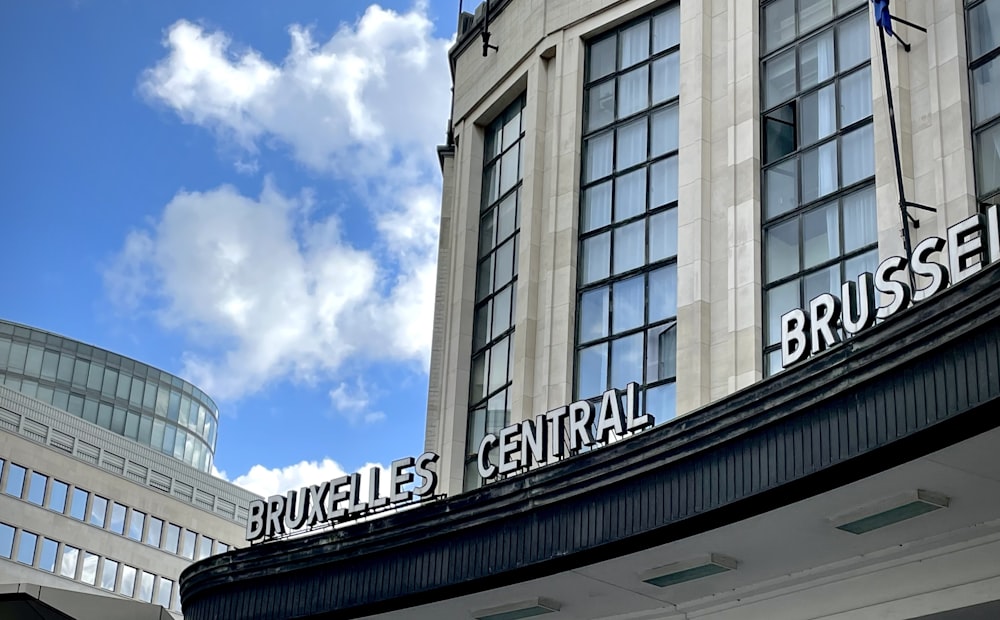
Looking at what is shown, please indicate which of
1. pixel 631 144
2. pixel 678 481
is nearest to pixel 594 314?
pixel 631 144

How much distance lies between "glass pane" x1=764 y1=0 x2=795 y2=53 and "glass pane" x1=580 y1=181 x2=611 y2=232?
5.80m

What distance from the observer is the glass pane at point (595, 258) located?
1393 inches

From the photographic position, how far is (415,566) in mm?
23719

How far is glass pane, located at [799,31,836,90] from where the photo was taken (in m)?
31.3

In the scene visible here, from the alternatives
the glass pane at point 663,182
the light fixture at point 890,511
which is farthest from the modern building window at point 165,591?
the light fixture at point 890,511

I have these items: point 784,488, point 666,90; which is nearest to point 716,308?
point 666,90

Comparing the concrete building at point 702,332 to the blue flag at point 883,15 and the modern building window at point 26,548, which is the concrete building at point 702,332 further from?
the modern building window at point 26,548

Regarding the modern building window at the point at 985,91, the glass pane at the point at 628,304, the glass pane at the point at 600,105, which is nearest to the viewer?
the modern building window at the point at 985,91

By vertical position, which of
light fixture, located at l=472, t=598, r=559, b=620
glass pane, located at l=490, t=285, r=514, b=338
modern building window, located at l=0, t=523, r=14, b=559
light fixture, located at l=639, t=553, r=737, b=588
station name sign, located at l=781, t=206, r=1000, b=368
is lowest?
light fixture, located at l=472, t=598, r=559, b=620

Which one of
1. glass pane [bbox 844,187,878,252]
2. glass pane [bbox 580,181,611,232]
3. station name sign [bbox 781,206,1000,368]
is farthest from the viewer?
glass pane [bbox 580,181,611,232]

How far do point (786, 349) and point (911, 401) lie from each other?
5.32m

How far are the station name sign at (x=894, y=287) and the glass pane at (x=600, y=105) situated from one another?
14581mm

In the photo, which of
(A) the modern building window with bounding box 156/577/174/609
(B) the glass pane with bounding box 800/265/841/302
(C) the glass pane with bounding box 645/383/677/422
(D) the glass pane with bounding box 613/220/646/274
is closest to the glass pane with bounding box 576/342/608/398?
(C) the glass pane with bounding box 645/383/677/422

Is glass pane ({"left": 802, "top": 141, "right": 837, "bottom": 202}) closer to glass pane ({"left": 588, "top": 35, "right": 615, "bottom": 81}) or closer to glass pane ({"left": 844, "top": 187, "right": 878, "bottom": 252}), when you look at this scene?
glass pane ({"left": 844, "top": 187, "right": 878, "bottom": 252})
